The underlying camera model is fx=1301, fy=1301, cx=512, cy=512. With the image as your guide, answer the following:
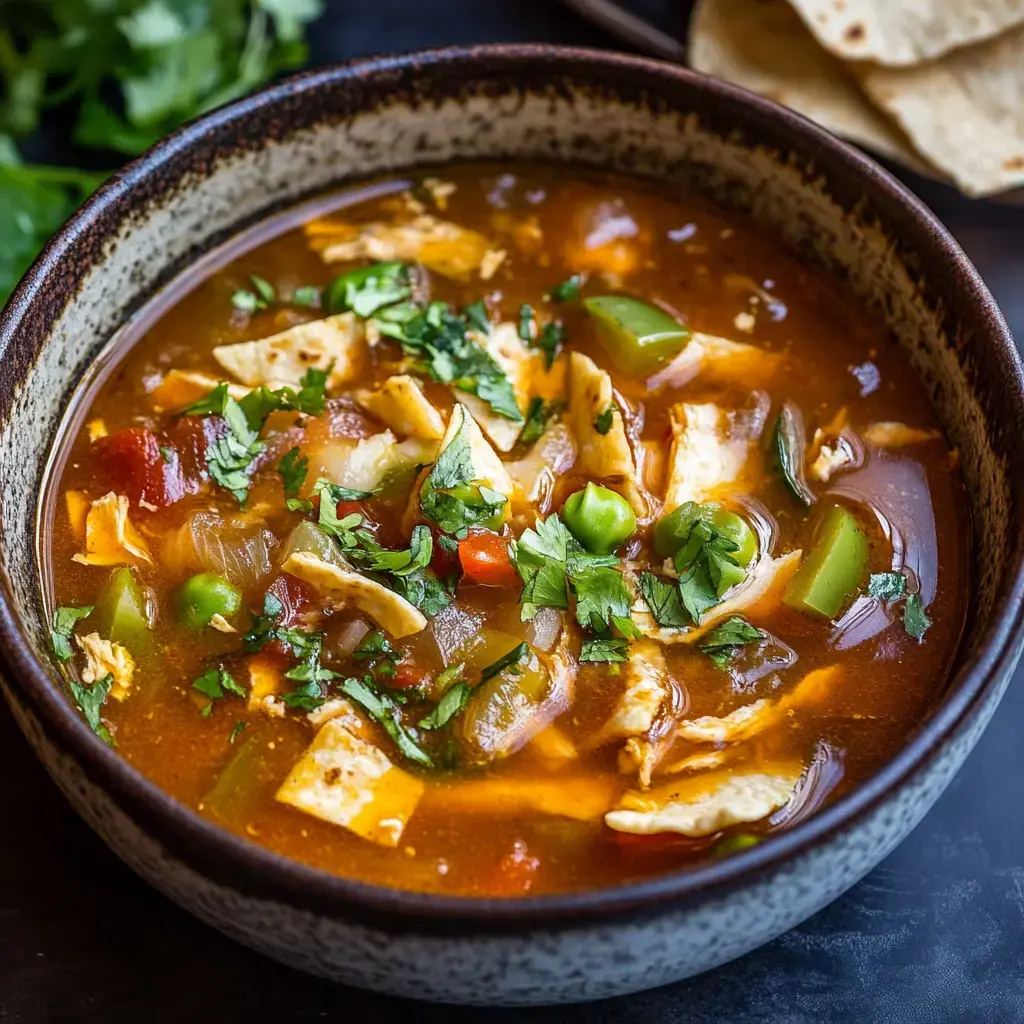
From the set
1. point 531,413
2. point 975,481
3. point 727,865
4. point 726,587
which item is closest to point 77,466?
point 531,413

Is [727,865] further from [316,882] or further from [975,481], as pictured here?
[975,481]

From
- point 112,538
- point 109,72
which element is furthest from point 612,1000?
point 109,72

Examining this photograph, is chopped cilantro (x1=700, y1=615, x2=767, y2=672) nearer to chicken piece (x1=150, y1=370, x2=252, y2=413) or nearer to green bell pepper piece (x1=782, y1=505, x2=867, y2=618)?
green bell pepper piece (x1=782, y1=505, x2=867, y2=618)

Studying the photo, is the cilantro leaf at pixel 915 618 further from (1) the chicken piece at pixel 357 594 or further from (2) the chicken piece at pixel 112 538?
(2) the chicken piece at pixel 112 538

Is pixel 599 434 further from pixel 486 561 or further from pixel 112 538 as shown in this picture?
pixel 112 538

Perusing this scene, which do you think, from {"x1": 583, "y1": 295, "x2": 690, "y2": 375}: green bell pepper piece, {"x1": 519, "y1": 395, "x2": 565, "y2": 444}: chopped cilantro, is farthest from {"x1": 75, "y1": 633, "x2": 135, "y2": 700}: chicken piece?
{"x1": 583, "y1": 295, "x2": 690, "y2": 375}: green bell pepper piece
